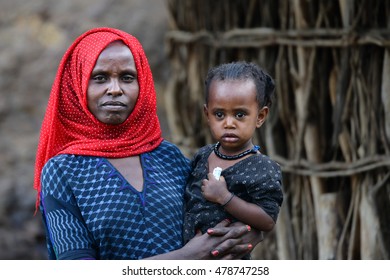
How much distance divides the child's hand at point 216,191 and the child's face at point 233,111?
13 centimetres

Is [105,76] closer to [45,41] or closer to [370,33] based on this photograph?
[370,33]

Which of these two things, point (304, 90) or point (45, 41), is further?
point (45, 41)

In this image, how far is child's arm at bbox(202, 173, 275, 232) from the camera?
3.02 meters

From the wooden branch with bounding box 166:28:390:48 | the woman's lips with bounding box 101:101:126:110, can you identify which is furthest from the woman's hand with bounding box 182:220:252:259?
the wooden branch with bounding box 166:28:390:48

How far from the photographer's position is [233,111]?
3080mm

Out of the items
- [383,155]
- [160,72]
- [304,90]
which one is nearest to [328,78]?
[304,90]

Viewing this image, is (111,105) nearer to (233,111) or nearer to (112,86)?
(112,86)

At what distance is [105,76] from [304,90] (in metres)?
2.10

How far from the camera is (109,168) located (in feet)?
10.2

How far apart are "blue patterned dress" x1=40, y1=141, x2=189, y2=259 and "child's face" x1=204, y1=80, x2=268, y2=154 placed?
26 cm

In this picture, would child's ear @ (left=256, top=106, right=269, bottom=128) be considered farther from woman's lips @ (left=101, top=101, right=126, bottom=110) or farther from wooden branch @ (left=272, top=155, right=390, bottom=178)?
wooden branch @ (left=272, top=155, right=390, bottom=178)

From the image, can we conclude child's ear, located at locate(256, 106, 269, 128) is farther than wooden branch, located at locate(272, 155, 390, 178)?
No

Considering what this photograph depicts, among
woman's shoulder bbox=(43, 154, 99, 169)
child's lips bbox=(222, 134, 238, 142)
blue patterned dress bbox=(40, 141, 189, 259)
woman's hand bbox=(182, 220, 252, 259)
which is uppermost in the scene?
child's lips bbox=(222, 134, 238, 142)

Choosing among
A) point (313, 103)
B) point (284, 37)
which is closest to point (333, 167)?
point (313, 103)
